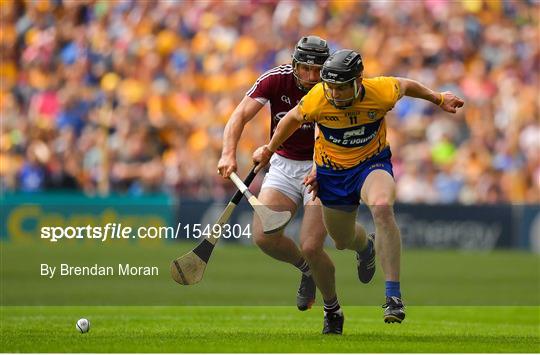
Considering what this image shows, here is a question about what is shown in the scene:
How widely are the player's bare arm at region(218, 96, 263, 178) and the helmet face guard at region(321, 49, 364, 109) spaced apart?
119cm

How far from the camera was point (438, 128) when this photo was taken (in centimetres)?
2470

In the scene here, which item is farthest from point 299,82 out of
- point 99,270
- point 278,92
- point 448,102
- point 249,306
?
point 99,270

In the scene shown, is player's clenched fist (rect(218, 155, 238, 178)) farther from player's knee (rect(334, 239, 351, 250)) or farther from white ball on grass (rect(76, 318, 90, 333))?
white ball on grass (rect(76, 318, 90, 333))

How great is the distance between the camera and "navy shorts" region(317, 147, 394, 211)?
1107 centimetres

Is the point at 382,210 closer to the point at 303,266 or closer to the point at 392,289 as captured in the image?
the point at 392,289

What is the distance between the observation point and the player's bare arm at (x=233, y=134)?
11453 millimetres

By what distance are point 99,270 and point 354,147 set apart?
6745mm

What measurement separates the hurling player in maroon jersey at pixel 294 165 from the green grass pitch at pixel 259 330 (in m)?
0.62

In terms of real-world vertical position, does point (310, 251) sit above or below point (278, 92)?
below

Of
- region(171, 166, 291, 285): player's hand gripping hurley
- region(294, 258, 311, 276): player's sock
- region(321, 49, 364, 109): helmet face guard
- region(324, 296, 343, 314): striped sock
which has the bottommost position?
region(324, 296, 343, 314): striped sock

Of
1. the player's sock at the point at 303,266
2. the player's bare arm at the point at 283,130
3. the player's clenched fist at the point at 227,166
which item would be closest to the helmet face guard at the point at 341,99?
the player's bare arm at the point at 283,130

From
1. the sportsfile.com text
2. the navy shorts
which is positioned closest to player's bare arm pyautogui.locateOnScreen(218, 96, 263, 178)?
the navy shorts

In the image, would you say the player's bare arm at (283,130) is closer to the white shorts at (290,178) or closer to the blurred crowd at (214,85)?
the white shorts at (290,178)

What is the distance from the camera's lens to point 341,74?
10.5 meters
